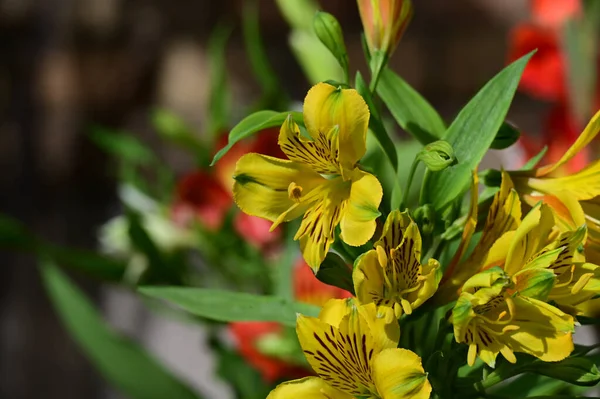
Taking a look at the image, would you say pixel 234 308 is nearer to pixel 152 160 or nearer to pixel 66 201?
pixel 152 160

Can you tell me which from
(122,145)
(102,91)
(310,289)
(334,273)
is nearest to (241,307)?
(334,273)

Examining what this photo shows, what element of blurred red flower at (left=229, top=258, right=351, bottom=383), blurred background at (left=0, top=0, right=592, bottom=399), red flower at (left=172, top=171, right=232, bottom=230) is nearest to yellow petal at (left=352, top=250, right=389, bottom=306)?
blurred red flower at (left=229, top=258, right=351, bottom=383)

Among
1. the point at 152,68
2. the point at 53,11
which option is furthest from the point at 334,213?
the point at 53,11

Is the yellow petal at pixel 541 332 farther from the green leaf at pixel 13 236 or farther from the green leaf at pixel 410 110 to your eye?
the green leaf at pixel 13 236

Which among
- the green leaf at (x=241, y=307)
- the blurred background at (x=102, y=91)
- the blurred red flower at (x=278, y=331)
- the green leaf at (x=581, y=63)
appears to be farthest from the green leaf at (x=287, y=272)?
the blurred background at (x=102, y=91)

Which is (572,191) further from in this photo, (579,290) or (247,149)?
(247,149)

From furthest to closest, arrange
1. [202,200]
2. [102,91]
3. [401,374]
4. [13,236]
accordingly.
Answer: [102,91] < [202,200] < [13,236] < [401,374]

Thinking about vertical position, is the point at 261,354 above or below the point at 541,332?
below
